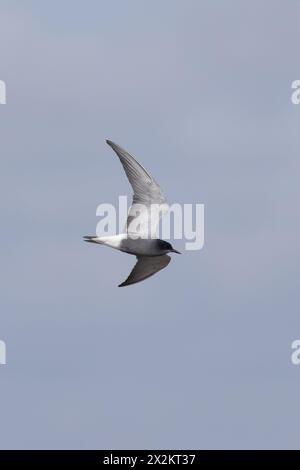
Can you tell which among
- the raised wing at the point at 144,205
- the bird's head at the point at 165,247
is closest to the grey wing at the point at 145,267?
the bird's head at the point at 165,247

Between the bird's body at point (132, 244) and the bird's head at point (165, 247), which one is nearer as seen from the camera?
the bird's body at point (132, 244)

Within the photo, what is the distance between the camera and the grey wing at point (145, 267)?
10000cm

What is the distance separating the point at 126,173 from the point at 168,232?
303cm

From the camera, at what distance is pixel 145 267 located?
10044 centimetres

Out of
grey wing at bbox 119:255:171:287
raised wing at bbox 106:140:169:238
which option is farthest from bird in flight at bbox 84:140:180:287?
grey wing at bbox 119:255:171:287

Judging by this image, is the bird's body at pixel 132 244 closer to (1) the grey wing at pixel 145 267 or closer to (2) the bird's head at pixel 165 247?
(2) the bird's head at pixel 165 247

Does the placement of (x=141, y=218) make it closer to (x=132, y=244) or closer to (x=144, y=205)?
(x=144, y=205)

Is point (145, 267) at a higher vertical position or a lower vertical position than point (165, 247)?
higher

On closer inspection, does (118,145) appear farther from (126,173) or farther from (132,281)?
(132,281)

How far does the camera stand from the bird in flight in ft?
314

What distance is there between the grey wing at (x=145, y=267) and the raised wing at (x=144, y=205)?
3252 millimetres

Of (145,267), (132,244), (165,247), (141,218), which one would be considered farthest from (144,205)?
(145,267)

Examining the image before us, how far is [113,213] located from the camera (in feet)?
320

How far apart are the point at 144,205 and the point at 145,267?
Result: 4583 mm
